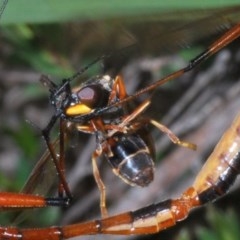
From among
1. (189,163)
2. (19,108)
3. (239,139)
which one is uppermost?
(19,108)

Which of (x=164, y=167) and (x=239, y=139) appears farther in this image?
(x=164, y=167)

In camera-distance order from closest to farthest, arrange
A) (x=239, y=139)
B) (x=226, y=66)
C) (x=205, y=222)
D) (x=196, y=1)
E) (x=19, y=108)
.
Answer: (x=196, y=1) < (x=239, y=139) < (x=226, y=66) < (x=205, y=222) < (x=19, y=108)

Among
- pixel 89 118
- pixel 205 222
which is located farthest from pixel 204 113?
pixel 89 118

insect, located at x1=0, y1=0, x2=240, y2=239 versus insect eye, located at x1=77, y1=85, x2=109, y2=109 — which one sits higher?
insect eye, located at x1=77, y1=85, x2=109, y2=109

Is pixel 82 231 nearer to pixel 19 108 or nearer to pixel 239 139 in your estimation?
pixel 239 139

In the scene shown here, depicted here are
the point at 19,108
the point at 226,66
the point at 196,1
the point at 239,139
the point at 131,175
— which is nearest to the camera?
the point at 196,1

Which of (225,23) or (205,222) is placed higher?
(205,222)

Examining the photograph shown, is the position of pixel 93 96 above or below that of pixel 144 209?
above

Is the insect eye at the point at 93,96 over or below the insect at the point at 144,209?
over
